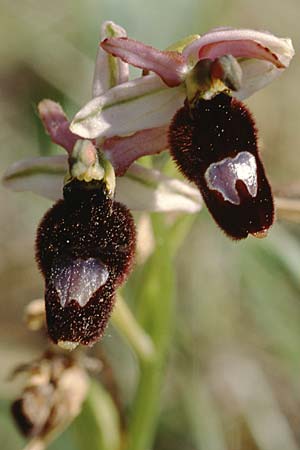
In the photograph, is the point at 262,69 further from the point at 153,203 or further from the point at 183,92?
the point at 153,203

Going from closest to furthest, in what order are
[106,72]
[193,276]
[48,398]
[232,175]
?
[232,175], [106,72], [48,398], [193,276]

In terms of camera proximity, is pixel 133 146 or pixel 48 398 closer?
pixel 133 146

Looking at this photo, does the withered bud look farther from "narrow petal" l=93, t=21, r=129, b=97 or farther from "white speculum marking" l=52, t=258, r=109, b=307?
"narrow petal" l=93, t=21, r=129, b=97

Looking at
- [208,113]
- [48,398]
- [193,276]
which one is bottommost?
[193,276]

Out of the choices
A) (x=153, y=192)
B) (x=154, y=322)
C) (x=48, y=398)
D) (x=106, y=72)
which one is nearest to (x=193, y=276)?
(x=154, y=322)

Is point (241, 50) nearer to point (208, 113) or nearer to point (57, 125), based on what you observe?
point (208, 113)

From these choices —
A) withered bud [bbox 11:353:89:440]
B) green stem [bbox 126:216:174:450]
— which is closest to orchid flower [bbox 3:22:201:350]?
green stem [bbox 126:216:174:450]

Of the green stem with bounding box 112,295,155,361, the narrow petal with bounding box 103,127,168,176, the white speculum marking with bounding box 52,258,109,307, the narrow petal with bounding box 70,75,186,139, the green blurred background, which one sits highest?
the narrow petal with bounding box 70,75,186,139

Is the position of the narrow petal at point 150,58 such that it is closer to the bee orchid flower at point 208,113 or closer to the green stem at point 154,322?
the bee orchid flower at point 208,113
